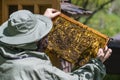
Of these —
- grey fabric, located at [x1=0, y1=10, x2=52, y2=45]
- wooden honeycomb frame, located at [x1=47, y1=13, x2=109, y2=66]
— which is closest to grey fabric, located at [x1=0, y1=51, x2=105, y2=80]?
grey fabric, located at [x1=0, y1=10, x2=52, y2=45]

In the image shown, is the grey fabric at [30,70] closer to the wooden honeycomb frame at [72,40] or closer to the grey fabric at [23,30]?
the grey fabric at [23,30]

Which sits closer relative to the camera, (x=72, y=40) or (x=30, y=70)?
(x=30, y=70)

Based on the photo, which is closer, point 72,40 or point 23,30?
point 23,30

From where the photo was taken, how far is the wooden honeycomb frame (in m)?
5.42

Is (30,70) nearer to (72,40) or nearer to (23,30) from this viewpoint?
(23,30)

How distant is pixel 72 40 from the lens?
18.1 ft

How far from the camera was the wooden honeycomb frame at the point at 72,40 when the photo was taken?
5.42 metres

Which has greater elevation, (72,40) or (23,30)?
(23,30)

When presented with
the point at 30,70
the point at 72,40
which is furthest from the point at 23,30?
the point at 72,40

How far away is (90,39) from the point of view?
215 inches

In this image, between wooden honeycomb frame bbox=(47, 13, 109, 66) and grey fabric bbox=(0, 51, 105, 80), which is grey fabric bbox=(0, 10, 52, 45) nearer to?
grey fabric bbox=(0, 51, 105, 80)

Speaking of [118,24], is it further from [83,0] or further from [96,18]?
[83,0]

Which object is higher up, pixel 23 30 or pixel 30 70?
pixel 23 30

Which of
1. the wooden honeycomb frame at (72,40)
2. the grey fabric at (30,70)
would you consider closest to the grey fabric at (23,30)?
the grey fabric at (30,70)
